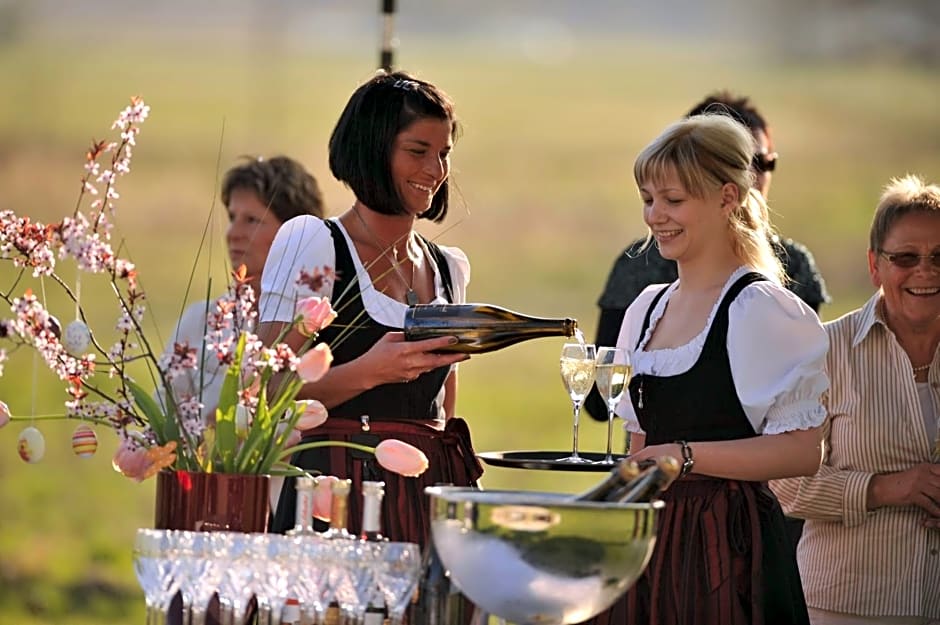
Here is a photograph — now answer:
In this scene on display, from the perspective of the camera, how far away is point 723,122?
2932 mm

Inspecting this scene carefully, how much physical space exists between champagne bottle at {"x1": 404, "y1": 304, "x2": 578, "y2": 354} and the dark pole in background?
1.88m

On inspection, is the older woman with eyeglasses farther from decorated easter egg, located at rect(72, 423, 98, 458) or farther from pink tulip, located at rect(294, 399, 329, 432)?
decorated easter egg, located at rect(72, 423, 98, 458)

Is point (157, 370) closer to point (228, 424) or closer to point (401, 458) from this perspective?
point (228, 424)

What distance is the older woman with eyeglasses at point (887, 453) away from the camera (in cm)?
317

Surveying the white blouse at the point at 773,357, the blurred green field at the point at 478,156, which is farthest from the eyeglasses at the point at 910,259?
the blurred green field at the point at 478,156

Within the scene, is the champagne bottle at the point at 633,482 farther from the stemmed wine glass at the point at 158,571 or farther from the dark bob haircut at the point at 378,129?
the dark bob haircut at the point at 378,129

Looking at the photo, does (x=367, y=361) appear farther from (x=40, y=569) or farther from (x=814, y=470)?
(x=40, y=569)

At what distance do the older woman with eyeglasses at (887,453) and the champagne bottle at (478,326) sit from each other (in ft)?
3.18

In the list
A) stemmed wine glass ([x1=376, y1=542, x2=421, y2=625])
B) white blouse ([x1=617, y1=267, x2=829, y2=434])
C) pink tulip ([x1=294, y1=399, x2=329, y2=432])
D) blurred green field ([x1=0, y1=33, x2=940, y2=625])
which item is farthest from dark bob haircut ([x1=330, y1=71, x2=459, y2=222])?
blurred green field ([x1=0, y1=33, x2=940, y2=625])

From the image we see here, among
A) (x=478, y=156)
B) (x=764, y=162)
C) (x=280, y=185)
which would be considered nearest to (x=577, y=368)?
(x=764, y=162)

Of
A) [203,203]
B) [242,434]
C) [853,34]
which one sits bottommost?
[242,434]

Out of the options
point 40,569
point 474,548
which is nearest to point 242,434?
point 474,548

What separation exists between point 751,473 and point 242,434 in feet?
3.32

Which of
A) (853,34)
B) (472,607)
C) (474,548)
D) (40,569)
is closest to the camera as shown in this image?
(474,548)
